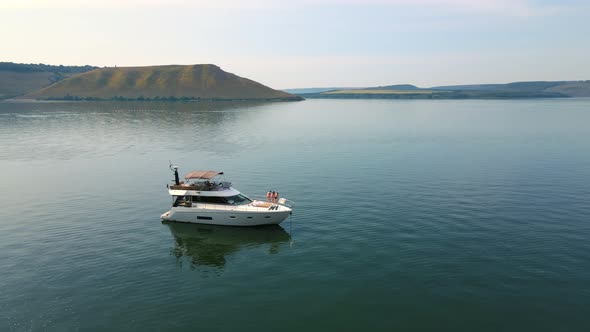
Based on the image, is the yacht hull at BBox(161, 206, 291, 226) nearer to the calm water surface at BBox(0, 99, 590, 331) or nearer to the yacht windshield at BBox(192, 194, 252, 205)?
the calm water surface at BBox(0, 99, 590, 331)

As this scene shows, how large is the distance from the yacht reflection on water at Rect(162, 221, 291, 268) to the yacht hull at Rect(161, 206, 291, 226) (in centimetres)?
64

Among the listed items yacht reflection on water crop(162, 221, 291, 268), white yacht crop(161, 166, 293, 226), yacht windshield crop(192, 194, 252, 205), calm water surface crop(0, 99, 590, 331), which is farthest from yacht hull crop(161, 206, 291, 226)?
yacht windshield crop(192, 194, 252, 205)

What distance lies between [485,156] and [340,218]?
5555 cm

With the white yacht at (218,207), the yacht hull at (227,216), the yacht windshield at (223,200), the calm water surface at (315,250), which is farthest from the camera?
the yacht windshield at (223,200)

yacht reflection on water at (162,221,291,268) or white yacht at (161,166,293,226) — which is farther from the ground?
white yacht at (161,166,293,226)

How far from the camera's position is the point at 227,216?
153 feet

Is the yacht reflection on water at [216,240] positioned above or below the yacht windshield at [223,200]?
below

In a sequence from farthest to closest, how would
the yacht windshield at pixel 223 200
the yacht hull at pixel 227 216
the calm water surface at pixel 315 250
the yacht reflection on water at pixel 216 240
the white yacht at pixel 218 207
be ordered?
1. the yacht windshield at pixel 223 200
2. the white yacht at pixel 218 207
3. the yacht hull at pixel 227 216
4. the yacht reflection on water at pixel 216 240
5. the calm water surface at pixel 315 250

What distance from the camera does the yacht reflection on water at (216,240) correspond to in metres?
39.1

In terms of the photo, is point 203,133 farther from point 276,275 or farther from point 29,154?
point 276,275

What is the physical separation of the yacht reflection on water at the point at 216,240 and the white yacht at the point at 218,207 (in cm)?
88

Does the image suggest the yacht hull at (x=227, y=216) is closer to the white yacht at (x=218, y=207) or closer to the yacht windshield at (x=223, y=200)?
the white yacht at (x=218, y=207)

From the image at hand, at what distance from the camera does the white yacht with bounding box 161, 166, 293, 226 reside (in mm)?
45906

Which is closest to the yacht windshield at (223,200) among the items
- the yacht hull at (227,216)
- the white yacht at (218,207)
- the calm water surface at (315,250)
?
the white yacht at (218,207)
